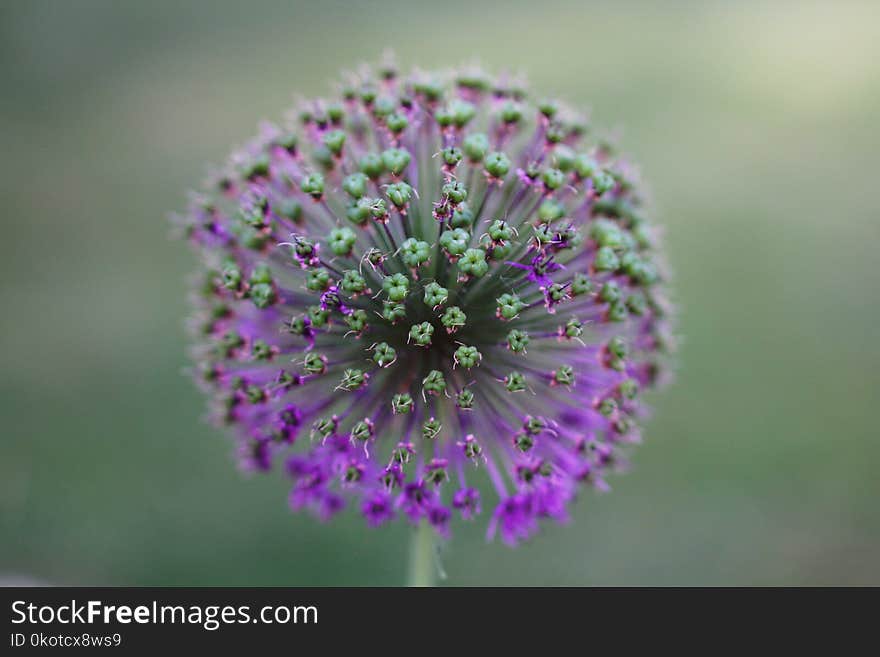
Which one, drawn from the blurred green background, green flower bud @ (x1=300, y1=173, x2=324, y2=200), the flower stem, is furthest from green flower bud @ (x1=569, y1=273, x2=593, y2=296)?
the blurred green background

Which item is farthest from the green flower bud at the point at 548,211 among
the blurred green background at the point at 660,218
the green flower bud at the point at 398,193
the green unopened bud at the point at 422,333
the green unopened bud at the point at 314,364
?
the blurred green background at the point at 660,218

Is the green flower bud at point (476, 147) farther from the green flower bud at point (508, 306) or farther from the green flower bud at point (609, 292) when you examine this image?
the green flower bud at point (609, 292)

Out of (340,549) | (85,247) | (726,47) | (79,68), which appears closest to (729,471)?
(340,549)

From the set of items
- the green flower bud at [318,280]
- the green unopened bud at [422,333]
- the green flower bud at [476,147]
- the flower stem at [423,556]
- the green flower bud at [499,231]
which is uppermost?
the green flower bud at [476,147]

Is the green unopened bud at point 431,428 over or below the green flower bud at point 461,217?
below

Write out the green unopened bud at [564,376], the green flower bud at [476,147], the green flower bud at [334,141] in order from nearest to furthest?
the green unopened bud at [564,376], the green flower bud at [476,147], the green flower bud at [334,141]

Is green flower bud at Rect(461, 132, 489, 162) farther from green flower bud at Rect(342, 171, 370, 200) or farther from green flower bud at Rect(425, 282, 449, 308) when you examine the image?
green flower bud at Rect(425, 282, 449, 308)
